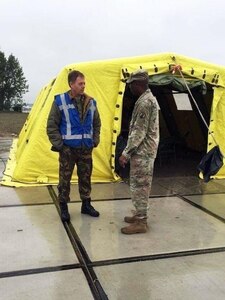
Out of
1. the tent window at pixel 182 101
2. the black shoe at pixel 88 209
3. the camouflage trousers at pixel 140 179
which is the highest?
the tent window at pixel 182 101

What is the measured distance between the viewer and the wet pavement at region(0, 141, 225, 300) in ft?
9.45

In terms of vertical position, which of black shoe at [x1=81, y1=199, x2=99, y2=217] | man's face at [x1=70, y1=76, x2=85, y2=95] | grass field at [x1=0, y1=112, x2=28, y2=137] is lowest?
grass field at [x1=0, y1=112, x2=28, y2=137]

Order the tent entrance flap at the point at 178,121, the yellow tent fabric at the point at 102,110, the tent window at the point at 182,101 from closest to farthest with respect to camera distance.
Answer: the yellow tent fabric at the point at 102,110
the tent entrance flap at the point at 178,121
the tent window at the point at 182,101

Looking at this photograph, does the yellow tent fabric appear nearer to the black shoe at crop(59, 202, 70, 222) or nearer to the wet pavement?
the wet pavement

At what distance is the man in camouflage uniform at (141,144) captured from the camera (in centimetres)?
393

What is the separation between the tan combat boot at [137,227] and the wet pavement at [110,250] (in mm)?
63

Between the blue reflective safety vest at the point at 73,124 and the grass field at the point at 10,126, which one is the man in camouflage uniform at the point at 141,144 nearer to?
the blue reflective safety vest at the point at 73,124

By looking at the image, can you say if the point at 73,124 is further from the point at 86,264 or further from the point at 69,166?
the point at 86,264

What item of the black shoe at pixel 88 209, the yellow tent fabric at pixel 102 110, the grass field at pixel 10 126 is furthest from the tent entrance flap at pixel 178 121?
the grass field at pixel 10 126

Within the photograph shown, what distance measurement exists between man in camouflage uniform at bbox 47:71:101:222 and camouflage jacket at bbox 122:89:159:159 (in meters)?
0.57

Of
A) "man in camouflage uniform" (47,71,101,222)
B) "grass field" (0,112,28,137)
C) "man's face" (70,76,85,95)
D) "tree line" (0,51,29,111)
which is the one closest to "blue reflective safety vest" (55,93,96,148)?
"man in camouflage uniform" (47,71,101,222)

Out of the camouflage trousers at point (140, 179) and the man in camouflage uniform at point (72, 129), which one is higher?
the man in camouflage uniform at point (72, 129)

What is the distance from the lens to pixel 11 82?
50.5 m

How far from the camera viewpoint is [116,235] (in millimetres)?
3986
